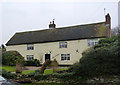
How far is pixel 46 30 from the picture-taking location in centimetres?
2920

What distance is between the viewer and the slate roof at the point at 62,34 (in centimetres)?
2333

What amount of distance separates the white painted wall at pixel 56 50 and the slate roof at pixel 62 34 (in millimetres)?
796

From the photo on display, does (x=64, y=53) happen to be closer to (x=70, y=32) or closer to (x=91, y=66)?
(x=70, y=32)

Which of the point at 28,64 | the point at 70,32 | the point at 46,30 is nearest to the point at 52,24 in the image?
the point at 46,30

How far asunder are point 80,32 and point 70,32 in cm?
208

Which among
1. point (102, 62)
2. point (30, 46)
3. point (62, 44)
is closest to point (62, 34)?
point (62, 44)

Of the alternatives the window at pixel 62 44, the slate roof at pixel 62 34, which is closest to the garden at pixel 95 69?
the slate roof at pixel 62 34

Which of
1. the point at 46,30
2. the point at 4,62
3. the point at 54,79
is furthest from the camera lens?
the point at 46,30

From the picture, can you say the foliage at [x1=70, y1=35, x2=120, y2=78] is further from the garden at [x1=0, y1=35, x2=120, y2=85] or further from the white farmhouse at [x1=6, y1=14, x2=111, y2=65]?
the white farmhouse at [x1=6, y1=14, x2=111, y2=65]

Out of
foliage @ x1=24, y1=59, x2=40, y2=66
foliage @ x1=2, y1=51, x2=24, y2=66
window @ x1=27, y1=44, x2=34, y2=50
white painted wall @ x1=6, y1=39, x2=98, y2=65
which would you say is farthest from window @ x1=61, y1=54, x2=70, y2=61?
foliage @ x1=2, y1=51, x2=24, y2=66

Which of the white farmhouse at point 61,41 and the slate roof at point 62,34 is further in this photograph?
the slate roof at point 62,34

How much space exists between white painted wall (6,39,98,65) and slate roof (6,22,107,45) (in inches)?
31.3

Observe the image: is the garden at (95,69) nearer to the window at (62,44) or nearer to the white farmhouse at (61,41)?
the white farmhouse at (61,41)

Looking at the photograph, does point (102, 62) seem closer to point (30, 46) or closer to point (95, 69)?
point (95, 69)
